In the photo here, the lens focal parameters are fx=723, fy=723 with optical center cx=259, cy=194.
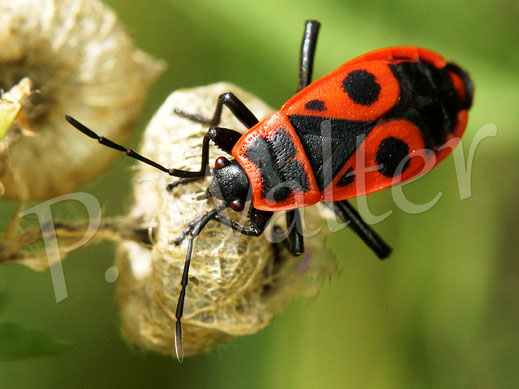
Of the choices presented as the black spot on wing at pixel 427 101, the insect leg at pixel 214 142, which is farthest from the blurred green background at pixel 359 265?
the insect leg at pixel 214 142

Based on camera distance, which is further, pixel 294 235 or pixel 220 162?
pixel 294 235

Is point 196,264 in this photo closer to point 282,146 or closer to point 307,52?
point 282,146

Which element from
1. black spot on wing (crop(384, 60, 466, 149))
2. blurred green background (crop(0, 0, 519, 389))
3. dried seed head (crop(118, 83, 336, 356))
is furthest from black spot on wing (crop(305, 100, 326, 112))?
blurred green background (crop(0, 0, 519, 389))

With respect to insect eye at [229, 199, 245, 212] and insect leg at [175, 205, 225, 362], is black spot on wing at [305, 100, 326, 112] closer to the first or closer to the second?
insect eye at [229, 199, 245, 212]

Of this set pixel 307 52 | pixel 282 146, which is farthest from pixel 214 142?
pixel 307 52

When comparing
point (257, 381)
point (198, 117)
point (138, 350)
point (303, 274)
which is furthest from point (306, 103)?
point (257, 381)

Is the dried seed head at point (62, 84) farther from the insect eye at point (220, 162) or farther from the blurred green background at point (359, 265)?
the blurred green background at point (359, 265)
